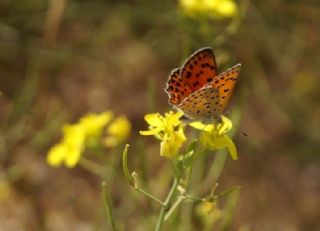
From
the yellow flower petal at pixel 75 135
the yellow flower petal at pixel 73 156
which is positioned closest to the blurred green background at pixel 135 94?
the yellow flower petal at pixel 75 135

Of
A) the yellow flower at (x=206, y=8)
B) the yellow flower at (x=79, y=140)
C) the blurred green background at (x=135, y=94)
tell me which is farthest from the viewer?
the blurred green background at (x=135, y=94)

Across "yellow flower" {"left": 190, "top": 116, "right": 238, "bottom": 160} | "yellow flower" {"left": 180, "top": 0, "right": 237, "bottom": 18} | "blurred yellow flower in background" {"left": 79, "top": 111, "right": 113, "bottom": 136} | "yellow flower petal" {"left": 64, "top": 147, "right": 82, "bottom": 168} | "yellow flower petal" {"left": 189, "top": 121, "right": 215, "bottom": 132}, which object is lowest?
"yellow flower petal" {"left": 64, "top": 147, "right": 82, "bottom": 168}

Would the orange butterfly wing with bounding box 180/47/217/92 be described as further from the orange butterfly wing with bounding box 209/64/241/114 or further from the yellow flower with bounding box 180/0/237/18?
the yellow flower with bounding box 180/0/237/18

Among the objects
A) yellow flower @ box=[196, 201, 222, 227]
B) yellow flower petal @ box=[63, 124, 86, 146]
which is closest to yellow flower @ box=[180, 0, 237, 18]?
yellow flower petal @ box=[63, 124, 86, 146]

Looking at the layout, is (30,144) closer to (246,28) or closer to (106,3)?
(106,3)

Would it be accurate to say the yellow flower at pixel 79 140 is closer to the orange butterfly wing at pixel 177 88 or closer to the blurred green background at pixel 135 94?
the orange butterfly wing at pixel 177 88

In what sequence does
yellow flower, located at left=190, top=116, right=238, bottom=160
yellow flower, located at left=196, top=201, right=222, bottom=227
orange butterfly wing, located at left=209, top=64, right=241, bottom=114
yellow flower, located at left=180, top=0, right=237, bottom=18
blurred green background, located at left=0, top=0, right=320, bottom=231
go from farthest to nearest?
blurred green background, located at left=0, top=0, right=320, bottom=231, yellow flower, located at left=180, top=0, right=237, bottom=18, yellow flower, located at left=196, top=201, right=222, bottom=227, yellow flower, located at left=190, top=116, right=238, bottom=160, orange butterfly wing, located at left=209, top=64, right=241, bottom=114

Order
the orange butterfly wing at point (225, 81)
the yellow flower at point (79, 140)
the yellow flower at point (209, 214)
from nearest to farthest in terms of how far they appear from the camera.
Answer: the orange butterfly wing at point (225, 81)
the yellow flower at point (209, 214)
the yellow flower at point (79, 140)
